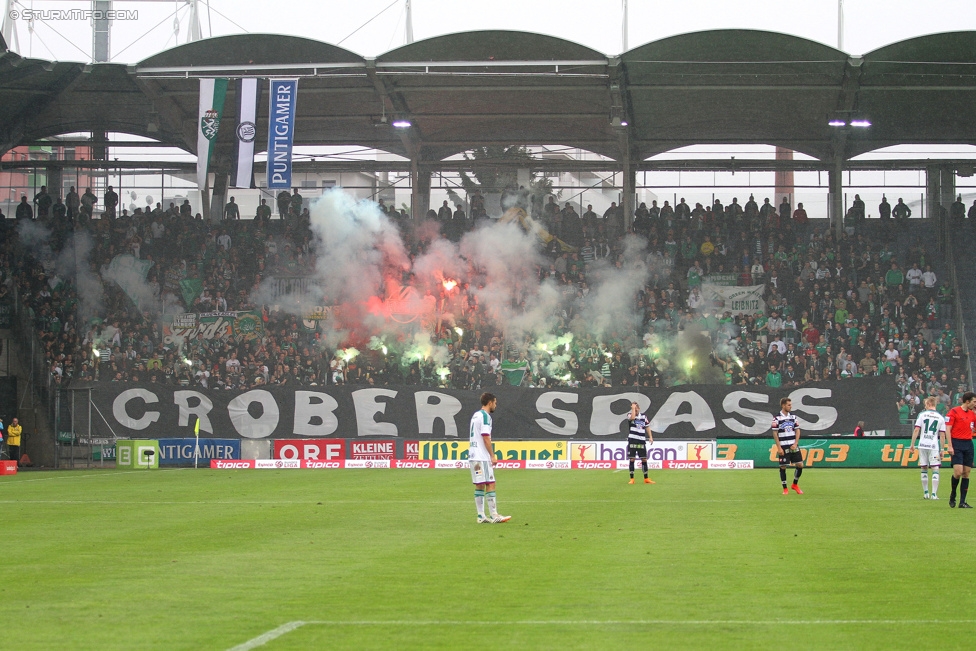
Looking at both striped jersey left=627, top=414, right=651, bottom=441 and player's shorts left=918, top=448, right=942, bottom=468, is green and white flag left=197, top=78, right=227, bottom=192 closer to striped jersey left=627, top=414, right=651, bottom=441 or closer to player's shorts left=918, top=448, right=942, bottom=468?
striped jersey left=627, top=414, right=651, bottom=441

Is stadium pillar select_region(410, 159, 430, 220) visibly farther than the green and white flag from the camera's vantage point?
Yes

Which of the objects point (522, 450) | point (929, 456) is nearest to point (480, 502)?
point (929, 456)

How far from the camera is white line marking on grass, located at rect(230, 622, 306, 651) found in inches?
304

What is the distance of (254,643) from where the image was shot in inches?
309

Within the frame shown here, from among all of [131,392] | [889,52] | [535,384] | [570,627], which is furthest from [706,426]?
[570,627]

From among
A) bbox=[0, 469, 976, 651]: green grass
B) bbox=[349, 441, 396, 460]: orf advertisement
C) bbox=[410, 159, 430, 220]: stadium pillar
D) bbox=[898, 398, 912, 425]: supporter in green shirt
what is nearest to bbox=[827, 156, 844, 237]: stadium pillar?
bbox=[898, 398, 912, 425]: supporter in green shirt

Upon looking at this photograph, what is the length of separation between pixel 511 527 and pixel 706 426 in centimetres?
2085

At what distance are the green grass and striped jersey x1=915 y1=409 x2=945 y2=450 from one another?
1.31 m

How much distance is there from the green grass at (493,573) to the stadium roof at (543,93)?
20.3 meters

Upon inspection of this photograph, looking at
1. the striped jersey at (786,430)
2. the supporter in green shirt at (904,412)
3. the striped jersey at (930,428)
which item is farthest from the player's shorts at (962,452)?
the supporter in green shirt at (904,412)

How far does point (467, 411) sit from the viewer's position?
36469 mm

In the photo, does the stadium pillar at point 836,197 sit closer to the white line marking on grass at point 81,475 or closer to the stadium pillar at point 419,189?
the stadium pillar at point 419,189

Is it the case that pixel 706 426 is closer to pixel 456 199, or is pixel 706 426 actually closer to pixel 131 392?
pixel 456 199

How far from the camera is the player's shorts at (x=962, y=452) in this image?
18.2 metres
